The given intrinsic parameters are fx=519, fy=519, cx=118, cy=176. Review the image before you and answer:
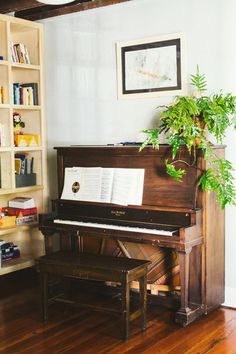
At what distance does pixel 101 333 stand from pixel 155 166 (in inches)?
50.9

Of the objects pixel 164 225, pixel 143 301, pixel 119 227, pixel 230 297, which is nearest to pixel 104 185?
pixel 119 227

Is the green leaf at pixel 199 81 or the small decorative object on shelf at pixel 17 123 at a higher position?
the green leaf at pixel 199 81

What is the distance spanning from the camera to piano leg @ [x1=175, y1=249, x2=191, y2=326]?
144 inches

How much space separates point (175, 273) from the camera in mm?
4070

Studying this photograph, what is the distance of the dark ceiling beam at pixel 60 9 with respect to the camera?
15.3 feet

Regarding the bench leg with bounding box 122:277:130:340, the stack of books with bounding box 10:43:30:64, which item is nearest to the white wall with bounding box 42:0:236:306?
the stack of books with bounding box 10:43:30:64

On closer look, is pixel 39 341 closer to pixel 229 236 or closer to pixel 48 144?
pixel 229 236

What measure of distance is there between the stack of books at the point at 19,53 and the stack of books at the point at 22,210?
131 centimetres

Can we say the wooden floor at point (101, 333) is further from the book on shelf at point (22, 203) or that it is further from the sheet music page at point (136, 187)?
the book on shelf at point (22, 203)

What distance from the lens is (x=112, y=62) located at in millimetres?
4668

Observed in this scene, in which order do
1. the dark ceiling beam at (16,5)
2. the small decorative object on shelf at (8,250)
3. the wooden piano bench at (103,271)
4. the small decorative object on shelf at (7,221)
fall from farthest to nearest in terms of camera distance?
the small decorative object on shelf at (8,250) → the small decorative object on shelf at (7,221) → the dark ceiling beam at (16,5) → the wooden piano bench at (103,271)

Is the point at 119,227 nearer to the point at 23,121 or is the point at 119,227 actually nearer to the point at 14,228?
the point at 14,228

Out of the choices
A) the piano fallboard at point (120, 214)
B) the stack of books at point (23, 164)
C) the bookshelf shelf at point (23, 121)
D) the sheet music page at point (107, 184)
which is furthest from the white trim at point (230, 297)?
the stack of books at point (23, 164)

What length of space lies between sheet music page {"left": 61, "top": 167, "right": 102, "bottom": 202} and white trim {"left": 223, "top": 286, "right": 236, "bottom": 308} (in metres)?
1.27
